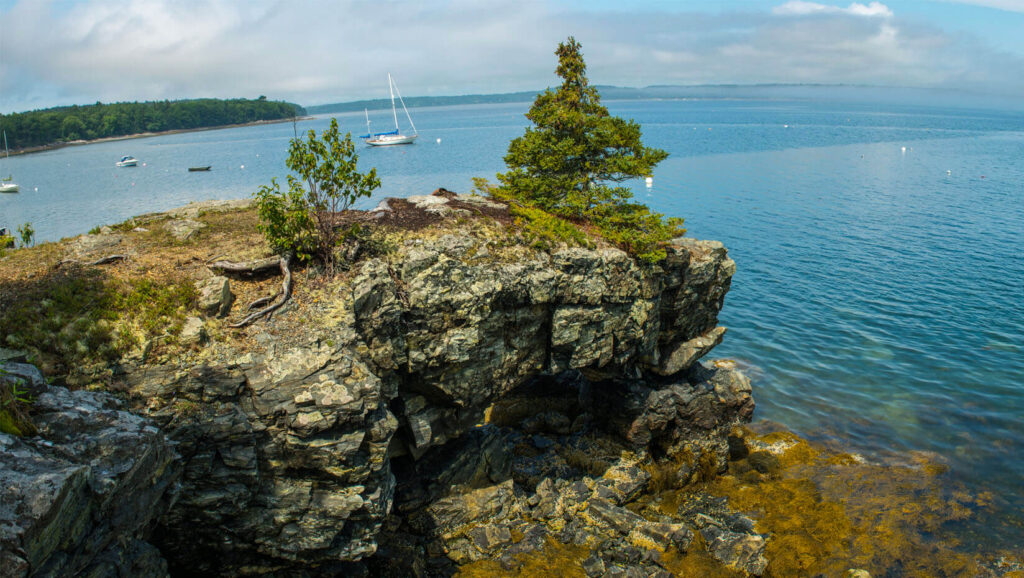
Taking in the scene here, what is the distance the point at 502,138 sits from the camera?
145000mm

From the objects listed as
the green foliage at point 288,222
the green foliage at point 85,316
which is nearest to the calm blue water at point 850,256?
the green foliage at point 288,222

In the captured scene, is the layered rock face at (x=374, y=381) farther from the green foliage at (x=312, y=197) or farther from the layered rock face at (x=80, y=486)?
the green foliage at (x=312, y=197)

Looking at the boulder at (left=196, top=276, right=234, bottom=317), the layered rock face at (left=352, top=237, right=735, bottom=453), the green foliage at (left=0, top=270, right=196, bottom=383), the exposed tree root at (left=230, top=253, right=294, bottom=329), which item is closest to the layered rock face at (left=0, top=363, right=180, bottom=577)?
the green foliage at (left=0, top=270, right=196, bottom=383)

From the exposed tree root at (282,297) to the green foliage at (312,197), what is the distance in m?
0.51

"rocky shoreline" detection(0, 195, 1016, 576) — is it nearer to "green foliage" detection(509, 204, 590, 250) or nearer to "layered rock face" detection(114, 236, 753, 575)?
"layered rock face" detection(114, 236, 753, 575)

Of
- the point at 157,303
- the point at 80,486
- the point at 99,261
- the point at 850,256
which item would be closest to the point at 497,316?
the point at 157,303

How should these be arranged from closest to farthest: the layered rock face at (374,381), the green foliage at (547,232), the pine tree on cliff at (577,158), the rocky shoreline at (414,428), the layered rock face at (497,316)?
the rocky shoreline at (414,428)
the layered rock face at (374,381)
the layered rock face at (497,316)
the green foliage at (547,232)
the pine tree on cliff at (577,158)

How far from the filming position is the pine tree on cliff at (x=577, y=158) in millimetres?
25547

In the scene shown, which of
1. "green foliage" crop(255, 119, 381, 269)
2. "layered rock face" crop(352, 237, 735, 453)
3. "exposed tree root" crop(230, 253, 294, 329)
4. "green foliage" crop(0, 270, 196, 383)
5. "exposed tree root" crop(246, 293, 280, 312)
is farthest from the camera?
"layered rock face" crop(352, 237, 735, 453)

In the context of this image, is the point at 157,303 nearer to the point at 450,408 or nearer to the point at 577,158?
the point at 450,408

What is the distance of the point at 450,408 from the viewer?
21969mm

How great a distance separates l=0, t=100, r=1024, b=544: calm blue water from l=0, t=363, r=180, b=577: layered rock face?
29.1 meters

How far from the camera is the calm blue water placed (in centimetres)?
2953

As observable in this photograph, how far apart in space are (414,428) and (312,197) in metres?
9.38
